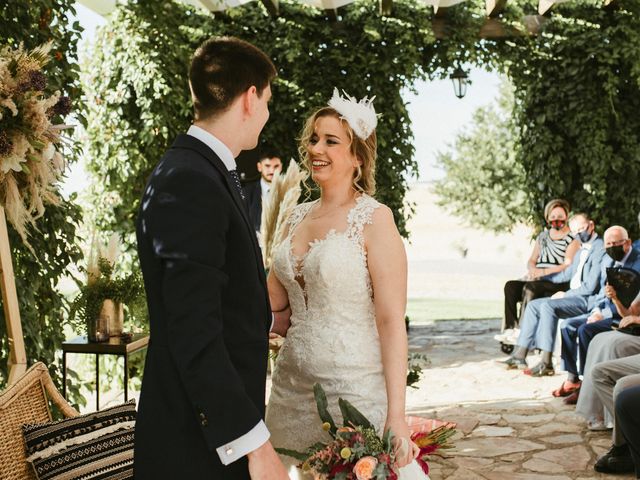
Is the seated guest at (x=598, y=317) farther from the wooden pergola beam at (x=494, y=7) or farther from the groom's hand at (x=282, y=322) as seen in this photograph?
the groom's hand at (x=282, y=322)

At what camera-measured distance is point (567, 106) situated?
7.95 meters

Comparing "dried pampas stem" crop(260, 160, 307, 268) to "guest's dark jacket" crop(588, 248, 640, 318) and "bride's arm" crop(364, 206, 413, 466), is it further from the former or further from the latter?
"guest's dark jacket" crop(588, 248, 640, 318)

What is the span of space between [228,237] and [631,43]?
285 inches

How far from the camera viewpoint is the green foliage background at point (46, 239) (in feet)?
11.0

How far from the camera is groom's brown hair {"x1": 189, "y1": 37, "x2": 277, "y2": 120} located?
152 centimetres

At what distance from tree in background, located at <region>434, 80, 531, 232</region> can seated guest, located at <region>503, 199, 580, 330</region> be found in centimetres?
1408

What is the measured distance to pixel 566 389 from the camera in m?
5.57

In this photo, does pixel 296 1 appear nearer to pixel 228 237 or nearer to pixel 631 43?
pixel 631 43

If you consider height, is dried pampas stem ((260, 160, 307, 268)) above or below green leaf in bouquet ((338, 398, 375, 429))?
above

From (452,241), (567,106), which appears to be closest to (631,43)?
(567,106)

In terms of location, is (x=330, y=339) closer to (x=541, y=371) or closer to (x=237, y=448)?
(x=237, y=448)

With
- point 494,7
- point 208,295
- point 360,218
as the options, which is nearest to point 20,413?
point 360,218

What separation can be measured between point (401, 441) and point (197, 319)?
81 centimetres

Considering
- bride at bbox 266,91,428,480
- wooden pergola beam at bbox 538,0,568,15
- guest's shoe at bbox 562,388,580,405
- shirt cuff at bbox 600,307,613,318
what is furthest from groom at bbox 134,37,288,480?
wooden pergola beam at bbox 538,0,568,15
